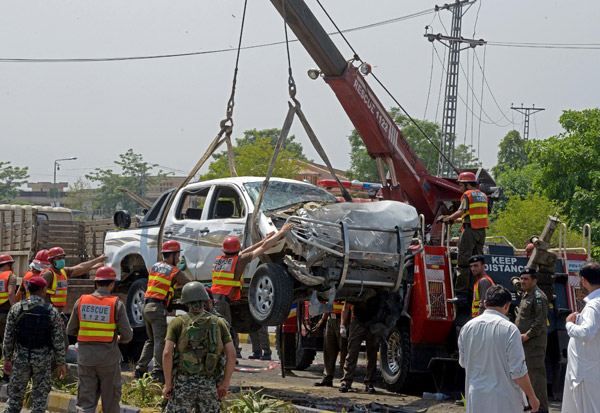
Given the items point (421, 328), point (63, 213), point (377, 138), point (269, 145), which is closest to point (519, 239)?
point (269, 145)

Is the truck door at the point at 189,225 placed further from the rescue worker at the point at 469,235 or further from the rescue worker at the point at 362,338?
the rescue worker at the point at 469,235

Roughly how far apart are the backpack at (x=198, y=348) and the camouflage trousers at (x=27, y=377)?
250 cm

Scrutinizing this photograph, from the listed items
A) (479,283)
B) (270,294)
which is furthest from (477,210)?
(270,294)

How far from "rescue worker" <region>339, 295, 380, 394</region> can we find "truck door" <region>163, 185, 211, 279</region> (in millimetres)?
2122

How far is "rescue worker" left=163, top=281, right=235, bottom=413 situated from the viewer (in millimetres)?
6527

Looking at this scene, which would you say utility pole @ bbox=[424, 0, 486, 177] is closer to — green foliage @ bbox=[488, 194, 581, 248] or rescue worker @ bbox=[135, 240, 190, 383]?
green foliage @ bbox=[488, 194, 581, 248]

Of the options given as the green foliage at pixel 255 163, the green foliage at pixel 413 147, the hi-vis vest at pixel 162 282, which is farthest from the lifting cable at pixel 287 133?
the green foliage at pixel 413 147

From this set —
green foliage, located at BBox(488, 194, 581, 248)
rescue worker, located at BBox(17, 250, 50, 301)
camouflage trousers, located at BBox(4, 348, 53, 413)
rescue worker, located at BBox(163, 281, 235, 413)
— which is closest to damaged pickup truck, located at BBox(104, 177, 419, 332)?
rescue worker, located at BBox(17, 250, 50, 301)

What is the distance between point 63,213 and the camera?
2408cm

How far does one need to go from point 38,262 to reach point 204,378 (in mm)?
6153

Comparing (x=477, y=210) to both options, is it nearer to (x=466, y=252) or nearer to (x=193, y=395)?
(x=466, y=252)

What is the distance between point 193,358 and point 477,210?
5754mm

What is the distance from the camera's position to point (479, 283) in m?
9.93

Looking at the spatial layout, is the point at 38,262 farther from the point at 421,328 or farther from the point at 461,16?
the point at 461,16
